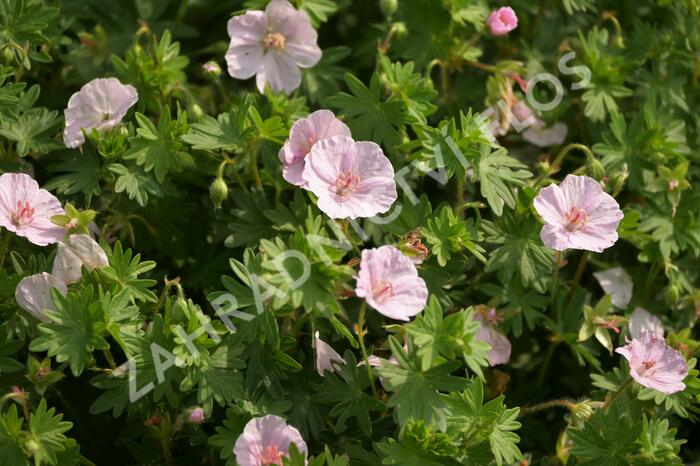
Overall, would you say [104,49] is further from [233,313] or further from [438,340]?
→ [438,340]

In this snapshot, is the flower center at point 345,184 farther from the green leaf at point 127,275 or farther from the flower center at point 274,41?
the flower center at point 274,41

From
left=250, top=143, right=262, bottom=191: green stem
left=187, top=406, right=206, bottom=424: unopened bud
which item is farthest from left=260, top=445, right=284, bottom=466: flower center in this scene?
left=250, top=143, right=262, bottom=191: green stem

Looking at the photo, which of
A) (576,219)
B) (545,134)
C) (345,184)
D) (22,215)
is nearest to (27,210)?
(22,215)

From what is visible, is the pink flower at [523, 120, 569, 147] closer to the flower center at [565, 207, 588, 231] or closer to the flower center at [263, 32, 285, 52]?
the flower center at [565, 207, 588, 231]

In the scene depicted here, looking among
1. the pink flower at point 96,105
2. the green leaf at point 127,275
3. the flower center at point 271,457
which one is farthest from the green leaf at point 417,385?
the pink flower at point 96,105

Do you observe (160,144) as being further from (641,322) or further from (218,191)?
(641,322)
